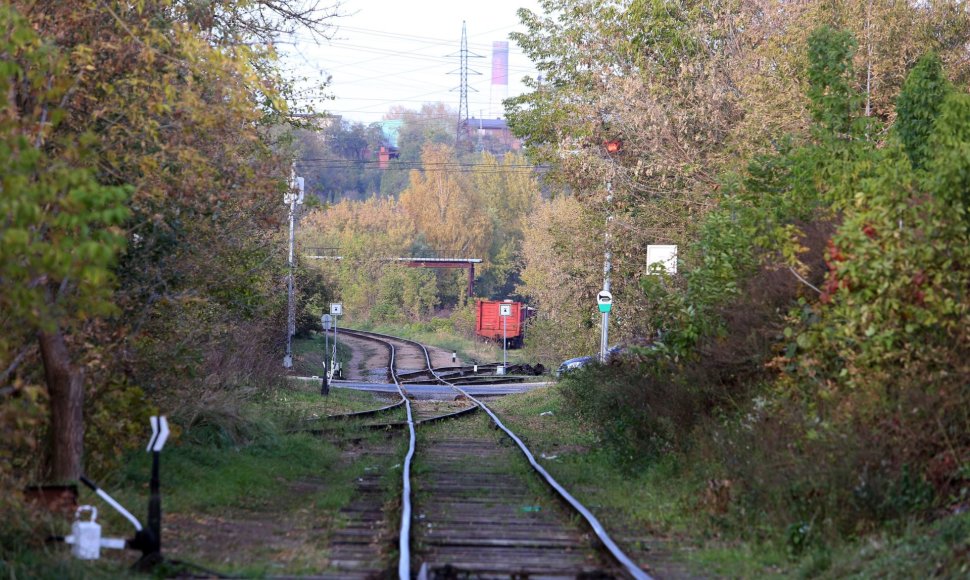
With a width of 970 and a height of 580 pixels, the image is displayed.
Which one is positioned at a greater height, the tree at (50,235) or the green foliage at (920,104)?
the green foliage at (920,104)

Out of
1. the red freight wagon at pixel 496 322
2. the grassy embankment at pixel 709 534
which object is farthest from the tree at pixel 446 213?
the grassy embankment at pixel 709 534

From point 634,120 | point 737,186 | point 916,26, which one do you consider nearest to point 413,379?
point 634,120

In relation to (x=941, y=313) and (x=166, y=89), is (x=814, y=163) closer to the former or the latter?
(x=941, y=313)

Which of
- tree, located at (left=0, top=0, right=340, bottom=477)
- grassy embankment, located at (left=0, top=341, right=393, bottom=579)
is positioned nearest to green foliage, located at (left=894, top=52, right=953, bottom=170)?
tree, located at (left=0, top=0, right=340, bottom=477)

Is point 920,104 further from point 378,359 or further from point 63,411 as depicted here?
point 378,359

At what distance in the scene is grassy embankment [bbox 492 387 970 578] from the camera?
7.89 meters

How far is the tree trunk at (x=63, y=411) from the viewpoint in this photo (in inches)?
410

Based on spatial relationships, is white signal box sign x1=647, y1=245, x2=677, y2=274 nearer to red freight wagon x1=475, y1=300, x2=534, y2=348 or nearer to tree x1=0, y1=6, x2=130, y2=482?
tree x1=0, y1=6, x2=130, y2=482

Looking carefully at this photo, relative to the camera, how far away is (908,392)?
9.58 metres

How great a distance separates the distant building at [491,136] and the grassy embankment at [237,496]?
460 ft

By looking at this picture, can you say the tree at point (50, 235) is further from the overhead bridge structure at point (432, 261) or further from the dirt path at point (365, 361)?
the overhead bridge structure at point (432, 261)

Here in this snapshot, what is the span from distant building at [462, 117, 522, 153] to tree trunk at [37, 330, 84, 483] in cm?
14685

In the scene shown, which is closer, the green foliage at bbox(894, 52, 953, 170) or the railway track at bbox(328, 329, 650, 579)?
the railway track at bbox(328, 329, 650, 579)

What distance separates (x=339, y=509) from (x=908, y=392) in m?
6.28
